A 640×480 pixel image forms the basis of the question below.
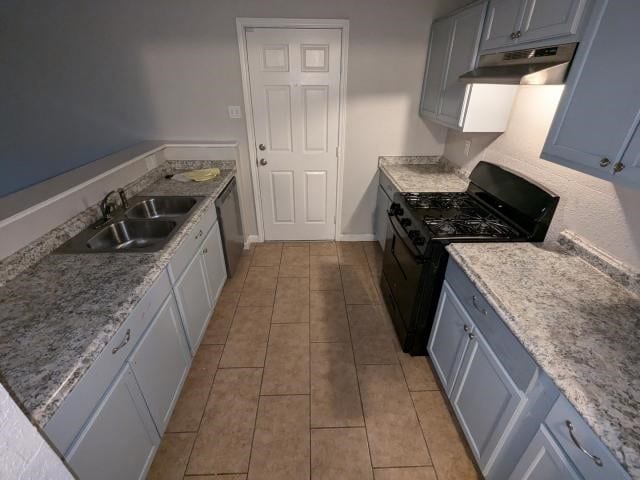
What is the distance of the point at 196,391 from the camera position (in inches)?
73.5

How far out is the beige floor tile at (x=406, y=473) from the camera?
1471 mm

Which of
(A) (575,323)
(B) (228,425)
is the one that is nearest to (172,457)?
(B) (228,425)

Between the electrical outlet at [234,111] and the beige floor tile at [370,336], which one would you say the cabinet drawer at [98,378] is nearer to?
the beige floor tile at [370,336]

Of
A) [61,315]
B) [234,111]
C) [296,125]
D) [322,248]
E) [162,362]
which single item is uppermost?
[234,111]

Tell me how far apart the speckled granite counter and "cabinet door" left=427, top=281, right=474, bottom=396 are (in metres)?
1.03

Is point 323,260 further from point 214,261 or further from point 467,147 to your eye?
point 467,147

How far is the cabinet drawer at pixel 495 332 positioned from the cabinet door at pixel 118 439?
4.83ft

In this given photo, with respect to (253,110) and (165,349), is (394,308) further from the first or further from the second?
(253,110)

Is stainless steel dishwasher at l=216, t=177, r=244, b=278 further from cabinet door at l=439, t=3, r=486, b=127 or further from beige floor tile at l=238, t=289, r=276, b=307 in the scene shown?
cabinet door at l=439, t=3, r=486, b=127

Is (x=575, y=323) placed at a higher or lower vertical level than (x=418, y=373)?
higher

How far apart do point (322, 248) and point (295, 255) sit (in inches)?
12.9

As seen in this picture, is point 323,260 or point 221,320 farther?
point 323,260

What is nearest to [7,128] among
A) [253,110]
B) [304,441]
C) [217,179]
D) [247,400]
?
[217,179]

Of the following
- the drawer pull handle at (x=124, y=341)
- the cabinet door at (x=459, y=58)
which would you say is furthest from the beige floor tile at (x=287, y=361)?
the cabinet door at (x=459, y=58)
